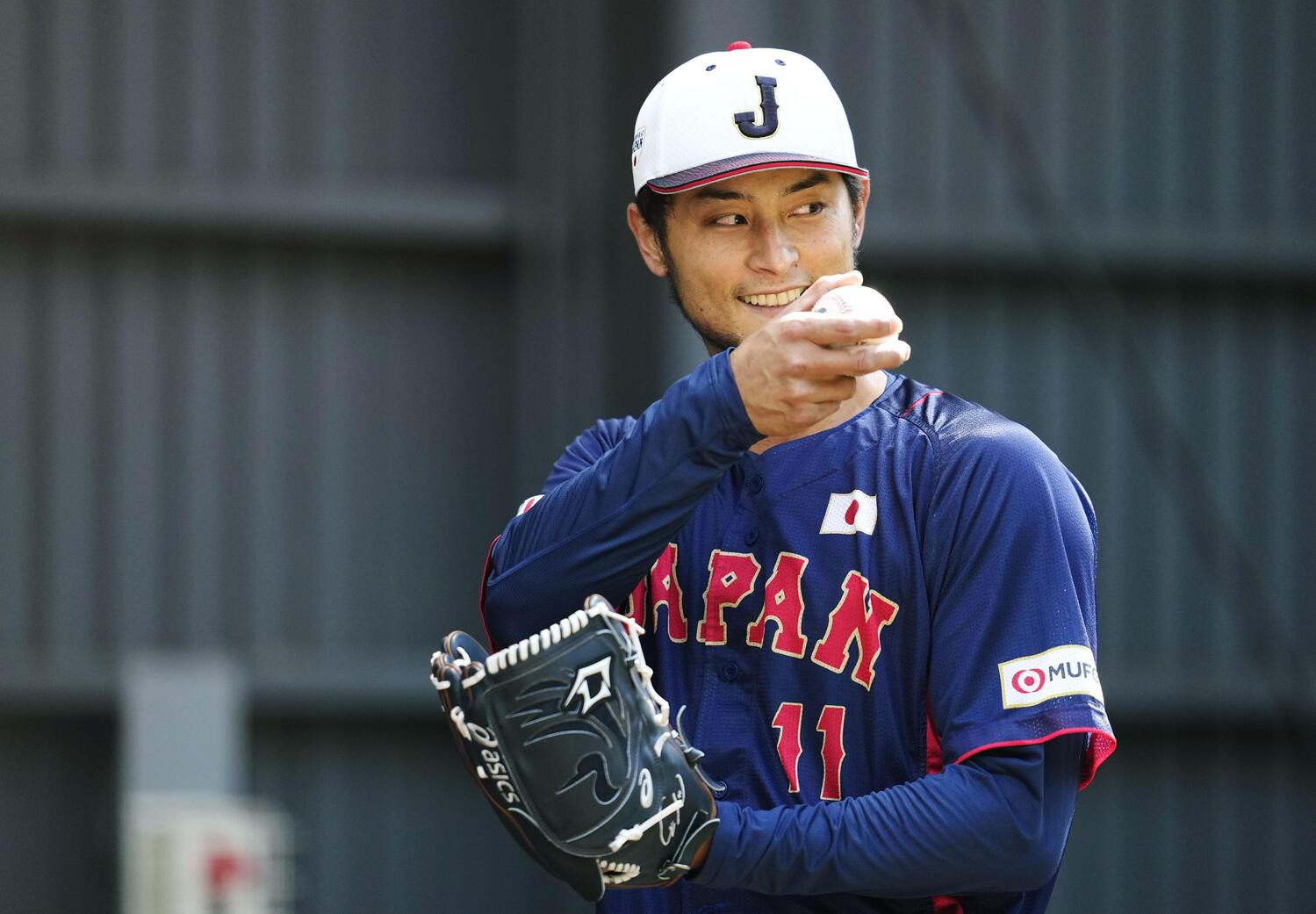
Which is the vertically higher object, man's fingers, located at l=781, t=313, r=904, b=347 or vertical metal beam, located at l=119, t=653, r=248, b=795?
man's fingers, located at l=781, t=313, r=904, b=347

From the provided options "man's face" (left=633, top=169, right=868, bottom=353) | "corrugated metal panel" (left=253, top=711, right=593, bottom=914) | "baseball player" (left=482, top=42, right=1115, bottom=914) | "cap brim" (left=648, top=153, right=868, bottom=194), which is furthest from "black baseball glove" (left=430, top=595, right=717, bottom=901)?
"corrugated metal panel" (left=253, top=711, right=593, bottom=914)

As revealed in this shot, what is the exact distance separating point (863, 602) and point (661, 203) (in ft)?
2.35

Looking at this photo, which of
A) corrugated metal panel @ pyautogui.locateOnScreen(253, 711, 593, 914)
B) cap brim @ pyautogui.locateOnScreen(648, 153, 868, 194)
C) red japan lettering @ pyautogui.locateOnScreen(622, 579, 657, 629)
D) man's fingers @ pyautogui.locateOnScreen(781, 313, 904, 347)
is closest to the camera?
man's fingers @ pyautogui.locateOnScreen(781, 313, 904, 347)

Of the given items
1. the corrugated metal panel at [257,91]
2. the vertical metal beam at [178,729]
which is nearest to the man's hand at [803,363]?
the vertical metal beam at [178,729]

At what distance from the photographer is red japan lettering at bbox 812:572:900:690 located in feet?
7.82

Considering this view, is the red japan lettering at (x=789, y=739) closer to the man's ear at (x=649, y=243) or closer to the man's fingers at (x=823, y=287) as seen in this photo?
the man's fingers at (x=823, y=287)

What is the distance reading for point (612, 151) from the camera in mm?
6680

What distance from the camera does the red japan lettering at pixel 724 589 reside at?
2.49 metres

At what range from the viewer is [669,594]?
8.40ft

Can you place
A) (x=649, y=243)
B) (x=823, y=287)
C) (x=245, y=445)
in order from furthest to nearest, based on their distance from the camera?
1. (x=245, y=445)
2. (x=649, y=243)
3. (x=823, y=287)

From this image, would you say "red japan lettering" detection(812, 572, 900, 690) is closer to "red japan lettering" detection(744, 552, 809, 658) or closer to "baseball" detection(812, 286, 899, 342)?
"red japan lettering" detection(744, 552, 809, 658)

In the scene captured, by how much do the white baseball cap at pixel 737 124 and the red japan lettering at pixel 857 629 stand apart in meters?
0.62

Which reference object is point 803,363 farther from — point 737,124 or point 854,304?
point 737,124

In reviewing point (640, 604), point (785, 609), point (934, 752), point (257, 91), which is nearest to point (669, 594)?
point (640, 604)
